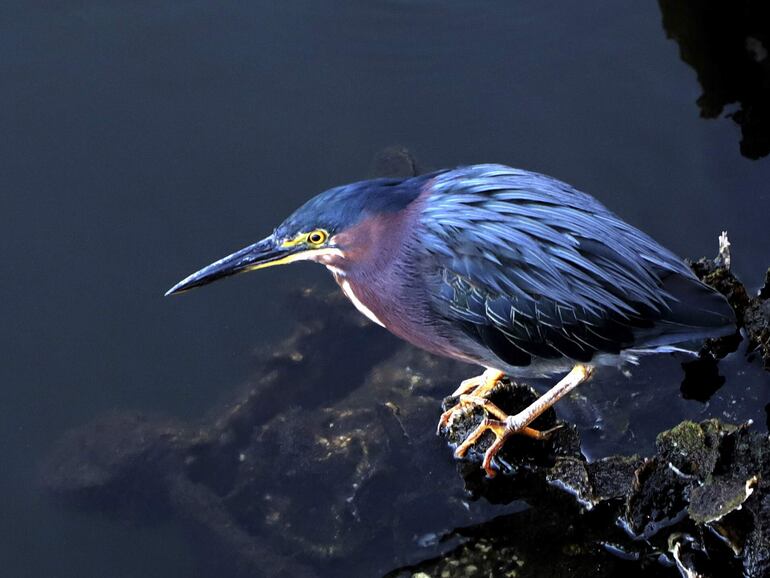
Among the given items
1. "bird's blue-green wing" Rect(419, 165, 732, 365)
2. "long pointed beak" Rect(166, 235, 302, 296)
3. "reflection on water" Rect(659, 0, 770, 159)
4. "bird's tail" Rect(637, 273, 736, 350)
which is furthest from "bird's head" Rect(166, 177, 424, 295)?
"reflection on water" Rect(659, 0, 770, 159)

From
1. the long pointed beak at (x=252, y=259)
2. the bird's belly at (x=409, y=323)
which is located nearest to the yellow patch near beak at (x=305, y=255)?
the long pointed beak at (x=252, y=259)

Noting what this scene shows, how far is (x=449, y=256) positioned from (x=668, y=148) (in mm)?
2884

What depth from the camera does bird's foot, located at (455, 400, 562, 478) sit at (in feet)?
14.2

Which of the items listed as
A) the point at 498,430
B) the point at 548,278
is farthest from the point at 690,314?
the point at 498,430

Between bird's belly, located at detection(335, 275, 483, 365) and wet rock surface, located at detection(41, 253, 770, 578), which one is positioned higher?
bird's belly, located at detection(335, 275, 483, 365)

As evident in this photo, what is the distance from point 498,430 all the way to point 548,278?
0.79 metres

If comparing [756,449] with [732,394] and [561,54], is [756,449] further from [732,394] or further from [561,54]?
[561,54]

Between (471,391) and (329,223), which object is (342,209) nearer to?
(329,223)

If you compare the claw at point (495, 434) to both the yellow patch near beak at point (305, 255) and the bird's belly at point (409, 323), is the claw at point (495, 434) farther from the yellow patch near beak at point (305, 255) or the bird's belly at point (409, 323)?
the yellow patch near beak at point (305, 255)

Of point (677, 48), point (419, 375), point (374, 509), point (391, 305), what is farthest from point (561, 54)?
point (374, 509)

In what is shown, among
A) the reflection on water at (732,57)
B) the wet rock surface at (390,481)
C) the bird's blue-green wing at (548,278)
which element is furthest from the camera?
A: the reflection on water at (732,57)

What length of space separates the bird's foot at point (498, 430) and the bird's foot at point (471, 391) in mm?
103

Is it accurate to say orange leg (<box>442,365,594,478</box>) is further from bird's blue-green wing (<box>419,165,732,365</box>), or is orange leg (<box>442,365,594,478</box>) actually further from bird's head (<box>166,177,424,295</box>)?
bird's head (<box>166,177,424,295</box>)

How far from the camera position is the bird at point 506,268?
4043 mm
